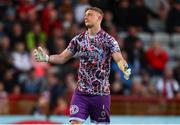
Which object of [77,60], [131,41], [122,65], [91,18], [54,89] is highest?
[131,41]

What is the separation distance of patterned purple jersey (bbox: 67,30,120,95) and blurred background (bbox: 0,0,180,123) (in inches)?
225

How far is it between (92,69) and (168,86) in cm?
810

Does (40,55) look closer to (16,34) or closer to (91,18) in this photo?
(91,18)

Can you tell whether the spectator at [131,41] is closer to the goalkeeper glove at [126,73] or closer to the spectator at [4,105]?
the spectator at [4,105]

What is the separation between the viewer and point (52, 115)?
16547 mm

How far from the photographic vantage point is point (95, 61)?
990 centimetres

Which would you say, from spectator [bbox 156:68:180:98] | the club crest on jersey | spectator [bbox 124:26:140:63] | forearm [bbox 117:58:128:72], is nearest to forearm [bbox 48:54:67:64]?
the club crest on jersey

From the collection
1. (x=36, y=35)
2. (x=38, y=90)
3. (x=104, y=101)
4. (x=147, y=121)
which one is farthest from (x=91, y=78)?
(x=36, y=35)

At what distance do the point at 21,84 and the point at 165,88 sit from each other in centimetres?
362

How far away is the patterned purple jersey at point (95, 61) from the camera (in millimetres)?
9898

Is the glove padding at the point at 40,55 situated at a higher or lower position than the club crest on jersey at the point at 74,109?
higher

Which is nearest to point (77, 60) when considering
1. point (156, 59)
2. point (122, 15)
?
point (156, 59)

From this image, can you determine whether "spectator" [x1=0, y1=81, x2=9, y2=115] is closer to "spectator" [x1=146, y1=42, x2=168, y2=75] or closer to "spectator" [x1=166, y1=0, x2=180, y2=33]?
"spectator" [x1=146, y1=42, x2=168, y2=75]

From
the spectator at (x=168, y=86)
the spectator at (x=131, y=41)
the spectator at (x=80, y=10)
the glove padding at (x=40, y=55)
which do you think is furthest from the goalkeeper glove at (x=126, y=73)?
the spectator at (x=80, y=10)
